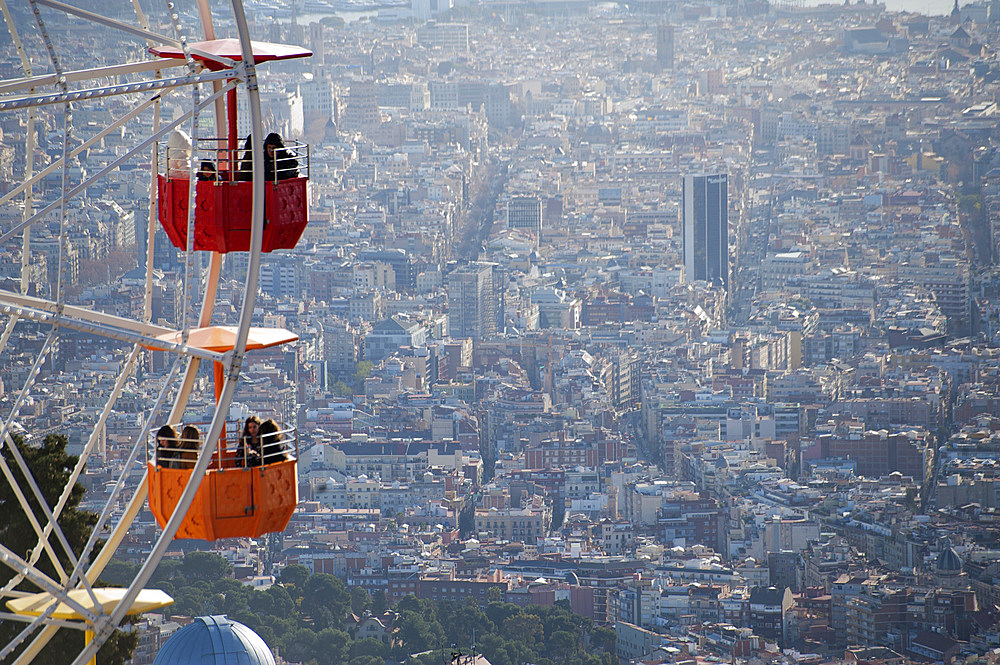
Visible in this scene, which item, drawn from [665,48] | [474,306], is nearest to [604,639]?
[474,306]

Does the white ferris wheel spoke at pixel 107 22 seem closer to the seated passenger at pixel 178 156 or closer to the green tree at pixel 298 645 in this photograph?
the seated passenger at pixel 178 156

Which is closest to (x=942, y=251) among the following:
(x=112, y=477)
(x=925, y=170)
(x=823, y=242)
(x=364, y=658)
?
(x=823, y=242)

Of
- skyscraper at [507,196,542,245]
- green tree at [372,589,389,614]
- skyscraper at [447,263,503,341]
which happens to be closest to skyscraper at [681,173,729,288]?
skyscraper at [507,196,542,245]

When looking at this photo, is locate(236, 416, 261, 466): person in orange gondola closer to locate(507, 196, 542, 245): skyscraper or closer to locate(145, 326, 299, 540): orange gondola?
locate(145, 326, 299, 540): orange gondola

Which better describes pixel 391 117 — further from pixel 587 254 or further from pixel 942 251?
pixel 942 251

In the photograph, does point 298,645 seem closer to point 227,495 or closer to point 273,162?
point 273,162

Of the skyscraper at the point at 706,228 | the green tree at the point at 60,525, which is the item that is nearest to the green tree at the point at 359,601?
the green tree at the point at 60,525
